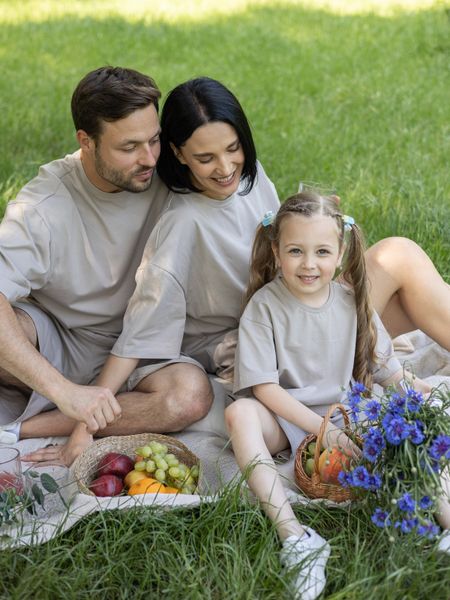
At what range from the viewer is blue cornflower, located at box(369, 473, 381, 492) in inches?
111

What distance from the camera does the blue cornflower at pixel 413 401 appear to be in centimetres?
287

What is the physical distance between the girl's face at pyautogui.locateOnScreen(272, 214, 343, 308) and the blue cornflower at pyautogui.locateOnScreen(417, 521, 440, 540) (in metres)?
1.01

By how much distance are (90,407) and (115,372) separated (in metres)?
0.35

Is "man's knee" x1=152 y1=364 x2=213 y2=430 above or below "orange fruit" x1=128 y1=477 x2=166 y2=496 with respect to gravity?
above

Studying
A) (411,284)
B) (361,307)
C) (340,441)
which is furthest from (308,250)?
(340,441)

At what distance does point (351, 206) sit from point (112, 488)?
280 centimetres

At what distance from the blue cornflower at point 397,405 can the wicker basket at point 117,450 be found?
2.62 ft

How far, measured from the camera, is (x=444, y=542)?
2.79 m

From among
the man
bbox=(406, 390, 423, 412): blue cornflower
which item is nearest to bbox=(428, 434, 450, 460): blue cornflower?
bbox=(406, 390, 423, 412): blue cornflower

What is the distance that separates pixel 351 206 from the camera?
548 centimetres

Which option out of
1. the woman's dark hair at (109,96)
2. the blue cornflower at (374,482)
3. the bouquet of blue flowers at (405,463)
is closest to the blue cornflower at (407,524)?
the bouquet of blue flowers at (405,463)

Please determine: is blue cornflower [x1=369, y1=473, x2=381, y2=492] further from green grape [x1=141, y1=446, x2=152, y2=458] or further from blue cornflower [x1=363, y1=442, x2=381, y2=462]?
green grape [x1=141, y1=446, x2=152, y2=458]

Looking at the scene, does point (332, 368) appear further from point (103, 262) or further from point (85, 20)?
point (85, 20)

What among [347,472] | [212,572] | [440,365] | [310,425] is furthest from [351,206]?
[212,572]
